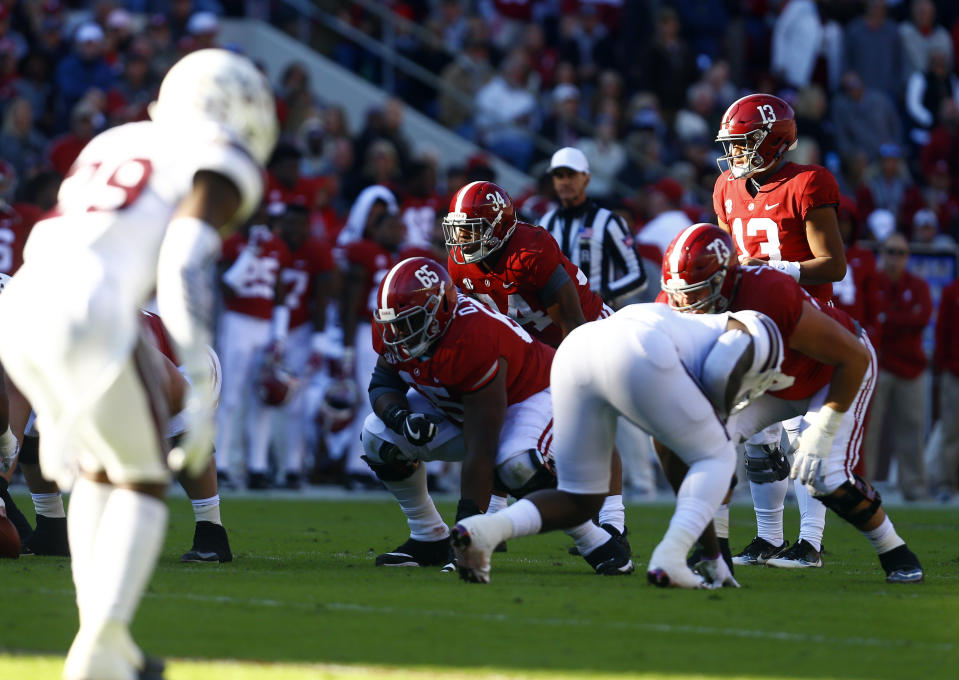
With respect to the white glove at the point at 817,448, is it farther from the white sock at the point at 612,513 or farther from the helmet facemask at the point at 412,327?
the helmet facemask at the point at 412,327

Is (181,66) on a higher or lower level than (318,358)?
higher

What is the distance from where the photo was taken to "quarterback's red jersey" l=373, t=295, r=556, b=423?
6.34 m

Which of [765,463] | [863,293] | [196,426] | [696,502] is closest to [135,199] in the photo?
[196,426]

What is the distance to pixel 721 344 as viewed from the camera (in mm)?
5305

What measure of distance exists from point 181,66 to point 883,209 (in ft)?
37.2

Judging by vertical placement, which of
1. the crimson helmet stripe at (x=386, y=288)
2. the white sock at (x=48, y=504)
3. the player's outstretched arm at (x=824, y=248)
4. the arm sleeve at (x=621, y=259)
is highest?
the player's outstretched arm at (x=824, y=248)

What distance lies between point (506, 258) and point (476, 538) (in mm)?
2197

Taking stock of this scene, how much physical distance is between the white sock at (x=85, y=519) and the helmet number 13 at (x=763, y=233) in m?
3.88

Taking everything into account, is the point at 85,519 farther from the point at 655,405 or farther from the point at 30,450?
the point at 30,450

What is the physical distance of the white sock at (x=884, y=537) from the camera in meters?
6.09

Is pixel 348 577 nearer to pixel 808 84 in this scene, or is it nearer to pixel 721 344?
pixel 721 344

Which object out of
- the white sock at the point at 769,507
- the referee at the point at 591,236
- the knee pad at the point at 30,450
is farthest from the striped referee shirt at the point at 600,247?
the knee pad at the point at 30,450

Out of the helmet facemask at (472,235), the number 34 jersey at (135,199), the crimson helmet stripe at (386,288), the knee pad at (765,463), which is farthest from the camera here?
the helmet facemask at (472,235)

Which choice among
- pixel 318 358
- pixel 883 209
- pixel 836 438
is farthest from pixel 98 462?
pixel 883 209
